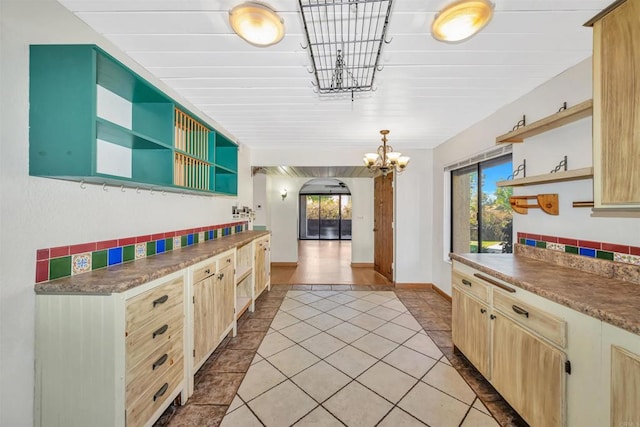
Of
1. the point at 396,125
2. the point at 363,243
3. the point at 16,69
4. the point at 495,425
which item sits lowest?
the point at 495,425

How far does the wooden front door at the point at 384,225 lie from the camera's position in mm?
4520

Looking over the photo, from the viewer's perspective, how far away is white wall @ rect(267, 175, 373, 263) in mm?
5996

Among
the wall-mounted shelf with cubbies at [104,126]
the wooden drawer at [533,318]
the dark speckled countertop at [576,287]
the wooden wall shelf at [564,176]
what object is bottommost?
the wooden drawer at [533,318]

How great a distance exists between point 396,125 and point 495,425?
287 cm

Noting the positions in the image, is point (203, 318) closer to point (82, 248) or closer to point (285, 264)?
point (82, 248)

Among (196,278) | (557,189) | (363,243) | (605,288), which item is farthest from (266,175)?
(605,288)

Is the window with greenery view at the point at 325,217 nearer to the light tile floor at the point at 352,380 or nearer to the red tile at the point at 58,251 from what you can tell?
the light tile floor at the point at 352,380

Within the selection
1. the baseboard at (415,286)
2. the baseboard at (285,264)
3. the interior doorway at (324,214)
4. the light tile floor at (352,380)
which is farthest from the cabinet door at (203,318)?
the interior doorway at (324,214)

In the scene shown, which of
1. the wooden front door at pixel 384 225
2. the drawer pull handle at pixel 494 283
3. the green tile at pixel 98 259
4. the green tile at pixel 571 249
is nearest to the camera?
the green tile at pixel 98 259

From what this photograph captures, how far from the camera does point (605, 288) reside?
131 cm

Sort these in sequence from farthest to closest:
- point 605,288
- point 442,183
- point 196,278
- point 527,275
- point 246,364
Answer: point 442,183 < point 246,364 < point 196,278 < point 527,275 < point 605,288

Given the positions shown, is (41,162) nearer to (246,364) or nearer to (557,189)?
(246,364)

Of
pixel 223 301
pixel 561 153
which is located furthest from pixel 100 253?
pixel 561 153

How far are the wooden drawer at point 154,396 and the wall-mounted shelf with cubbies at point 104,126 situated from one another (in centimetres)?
116
